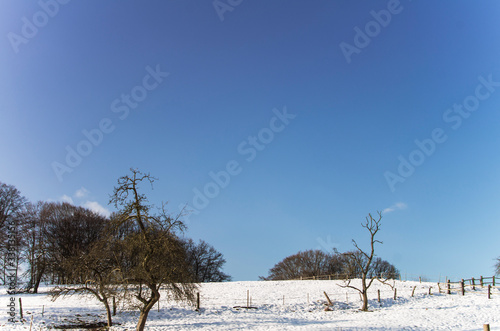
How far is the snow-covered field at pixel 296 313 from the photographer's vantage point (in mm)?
24734

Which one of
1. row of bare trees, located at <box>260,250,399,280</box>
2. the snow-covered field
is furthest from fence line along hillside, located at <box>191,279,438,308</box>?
row of bare trees, located at <box>260,250,399,280</box>

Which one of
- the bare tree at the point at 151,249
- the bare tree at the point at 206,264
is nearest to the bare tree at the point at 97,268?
the bare tree at the point at 151,249

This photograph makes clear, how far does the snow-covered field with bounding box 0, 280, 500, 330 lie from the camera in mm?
24734

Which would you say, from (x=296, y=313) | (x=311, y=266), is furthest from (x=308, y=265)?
(x=296, y=313)

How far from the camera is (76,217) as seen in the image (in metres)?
53.5

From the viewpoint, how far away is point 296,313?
31906mm

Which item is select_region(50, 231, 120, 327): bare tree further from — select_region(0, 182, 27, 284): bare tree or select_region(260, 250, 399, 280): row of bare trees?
select_region(260, 250, 399, 280): row of bare trees

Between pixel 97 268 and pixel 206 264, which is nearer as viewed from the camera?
pixel 97 268

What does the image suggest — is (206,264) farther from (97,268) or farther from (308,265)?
(97,268)

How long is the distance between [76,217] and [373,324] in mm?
46351

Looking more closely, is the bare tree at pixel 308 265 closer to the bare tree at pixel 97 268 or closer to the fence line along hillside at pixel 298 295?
the fence line along hillside at pixel 298 295

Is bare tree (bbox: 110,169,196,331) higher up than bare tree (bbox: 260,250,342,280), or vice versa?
bare tree (bbox: 110,169,196,331)

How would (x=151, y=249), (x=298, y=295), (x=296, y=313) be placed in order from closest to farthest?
(x=151, y=249) → (x=296, y=313) → (x=298, y=295)

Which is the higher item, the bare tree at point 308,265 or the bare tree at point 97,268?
the bare tree at point 97,268
